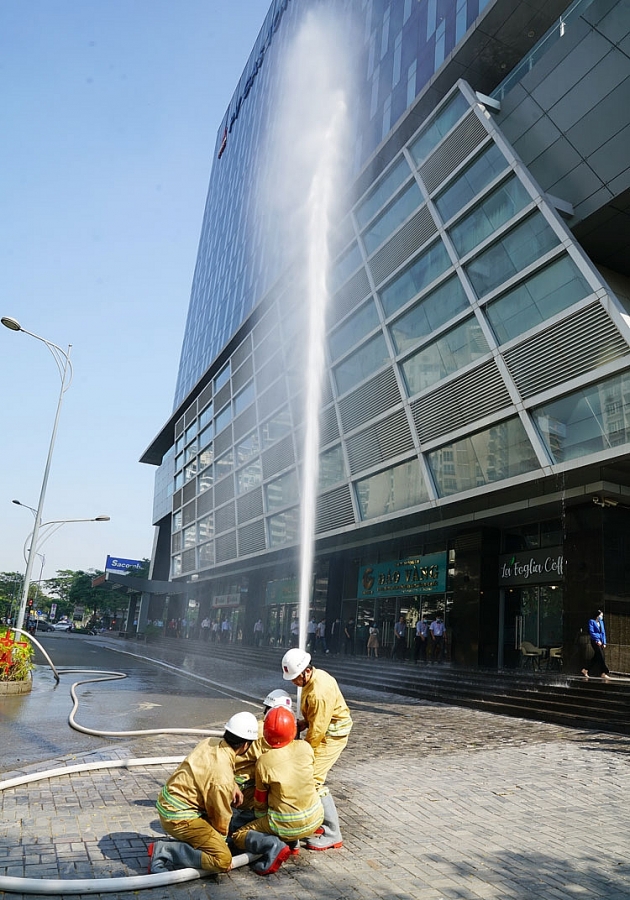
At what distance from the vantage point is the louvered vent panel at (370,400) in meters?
25.0

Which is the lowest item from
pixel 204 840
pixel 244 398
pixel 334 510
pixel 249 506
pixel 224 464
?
pixel 204 840

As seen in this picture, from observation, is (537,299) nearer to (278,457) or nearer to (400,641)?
(400,641)

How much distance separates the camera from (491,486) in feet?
64.2

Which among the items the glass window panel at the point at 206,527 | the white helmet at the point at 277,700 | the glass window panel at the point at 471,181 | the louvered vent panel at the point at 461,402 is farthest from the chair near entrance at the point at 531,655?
the glass window panel at the point at 206,527

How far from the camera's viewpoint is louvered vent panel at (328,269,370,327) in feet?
90.2

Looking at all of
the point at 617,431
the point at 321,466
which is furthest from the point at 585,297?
the point at 321,466

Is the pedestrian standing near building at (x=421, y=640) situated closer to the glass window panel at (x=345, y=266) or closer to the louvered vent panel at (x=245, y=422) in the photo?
the glass window panel at (x=345, y=266)

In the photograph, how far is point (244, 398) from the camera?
42188mm

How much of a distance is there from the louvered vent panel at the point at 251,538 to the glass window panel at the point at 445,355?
16043 millimetres

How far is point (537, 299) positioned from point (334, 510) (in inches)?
518

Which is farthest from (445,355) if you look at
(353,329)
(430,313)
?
(353,329)

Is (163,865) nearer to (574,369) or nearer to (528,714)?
(528,714)

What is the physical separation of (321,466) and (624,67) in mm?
18656

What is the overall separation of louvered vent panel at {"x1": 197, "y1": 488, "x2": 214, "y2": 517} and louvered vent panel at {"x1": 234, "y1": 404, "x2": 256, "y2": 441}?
676 centimetres
